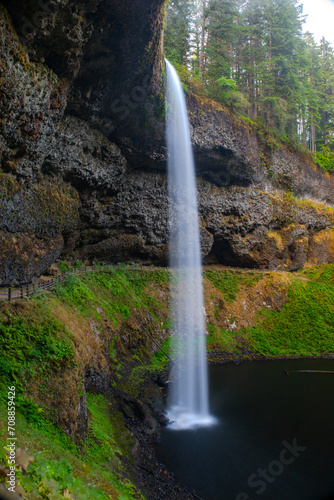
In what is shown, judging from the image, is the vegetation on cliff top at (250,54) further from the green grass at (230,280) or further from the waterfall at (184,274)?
the green grass at (230,280)

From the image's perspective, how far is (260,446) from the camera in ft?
41.3

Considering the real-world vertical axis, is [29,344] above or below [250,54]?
below

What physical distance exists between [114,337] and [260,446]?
903 centimetres

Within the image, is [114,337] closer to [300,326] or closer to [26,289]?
[26,289]

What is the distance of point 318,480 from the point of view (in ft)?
35.5

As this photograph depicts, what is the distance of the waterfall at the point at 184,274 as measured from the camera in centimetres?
1669

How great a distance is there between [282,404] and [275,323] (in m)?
12.4

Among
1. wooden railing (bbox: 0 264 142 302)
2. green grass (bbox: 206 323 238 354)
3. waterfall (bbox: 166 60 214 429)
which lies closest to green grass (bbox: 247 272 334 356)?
green grass (bbox: 206 323 238 354)

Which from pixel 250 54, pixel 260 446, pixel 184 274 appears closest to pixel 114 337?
pixel 260 446

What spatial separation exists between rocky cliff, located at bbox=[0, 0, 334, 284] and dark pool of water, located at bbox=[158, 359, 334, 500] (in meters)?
11.1

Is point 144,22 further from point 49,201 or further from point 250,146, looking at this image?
point 250,146

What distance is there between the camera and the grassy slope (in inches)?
308

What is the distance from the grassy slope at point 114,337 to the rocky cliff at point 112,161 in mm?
3042

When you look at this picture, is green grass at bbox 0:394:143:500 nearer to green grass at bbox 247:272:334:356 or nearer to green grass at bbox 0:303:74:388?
green grass at bbox 0:303:74:388
